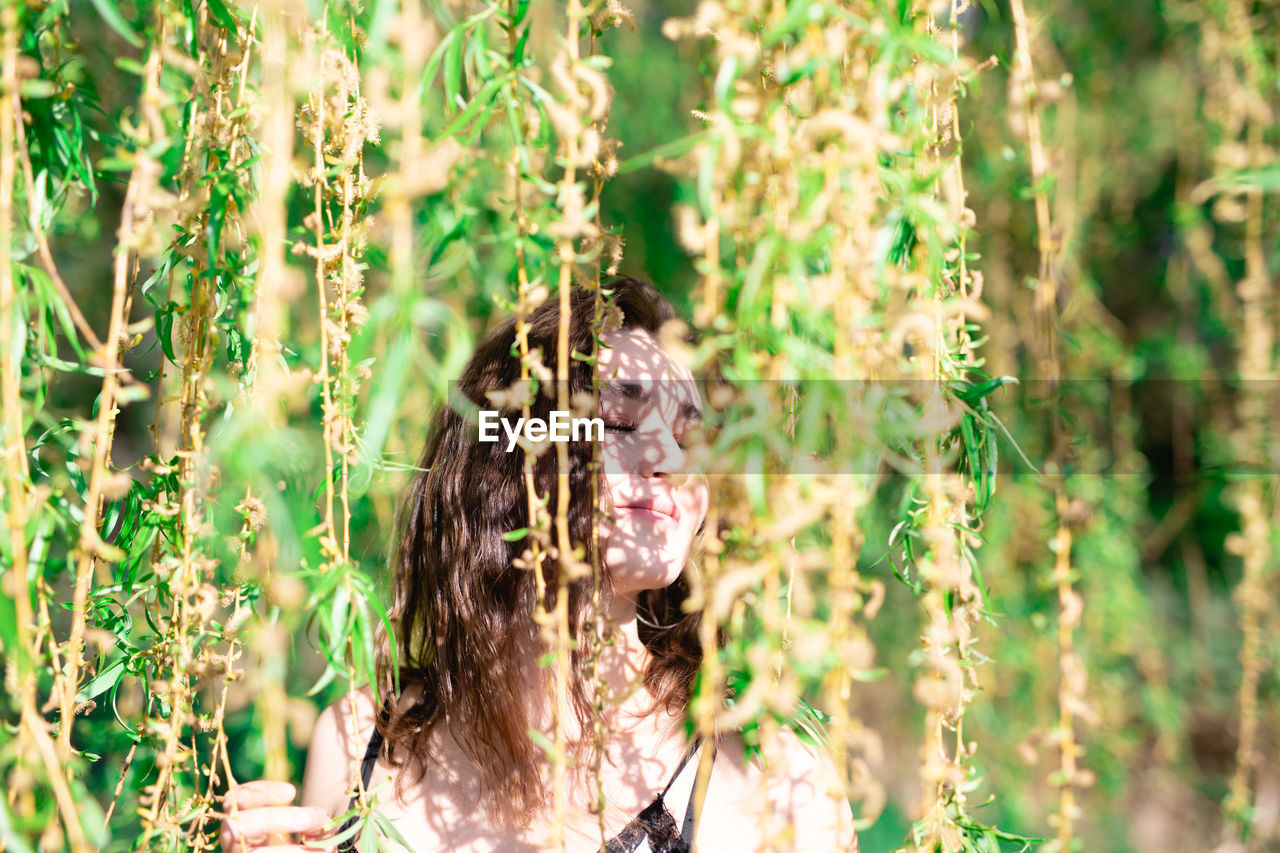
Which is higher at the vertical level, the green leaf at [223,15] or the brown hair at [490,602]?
the green leaf at [223,15]

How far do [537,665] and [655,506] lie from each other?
0.83 ft

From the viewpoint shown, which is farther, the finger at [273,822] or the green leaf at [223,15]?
the finger at [273,822]

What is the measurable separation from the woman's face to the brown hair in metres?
0.06

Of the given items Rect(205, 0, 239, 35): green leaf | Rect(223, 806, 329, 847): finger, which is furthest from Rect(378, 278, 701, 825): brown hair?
Rect(205, 0, 239, 35): green leaf

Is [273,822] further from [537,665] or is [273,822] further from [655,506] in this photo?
[655,506]

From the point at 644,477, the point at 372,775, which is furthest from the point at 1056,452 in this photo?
the point at 372,775

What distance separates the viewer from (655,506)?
0.92m

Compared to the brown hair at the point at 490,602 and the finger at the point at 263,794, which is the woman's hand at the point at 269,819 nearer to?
the finger at the point at 263,794

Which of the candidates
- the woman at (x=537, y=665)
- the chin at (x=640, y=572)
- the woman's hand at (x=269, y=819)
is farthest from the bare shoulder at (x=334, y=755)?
the chin at (x=640, y=572)

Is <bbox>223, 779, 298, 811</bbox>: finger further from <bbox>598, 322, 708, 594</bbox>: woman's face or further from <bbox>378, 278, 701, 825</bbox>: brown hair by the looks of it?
<bbox>598, 322, 708, 594</bbox>: woman's face

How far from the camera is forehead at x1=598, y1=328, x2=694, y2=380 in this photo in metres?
0.96

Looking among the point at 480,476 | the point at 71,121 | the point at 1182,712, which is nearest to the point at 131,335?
the point at 71,121

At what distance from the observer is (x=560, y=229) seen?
54 centimetres

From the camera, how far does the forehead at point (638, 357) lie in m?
0.96
